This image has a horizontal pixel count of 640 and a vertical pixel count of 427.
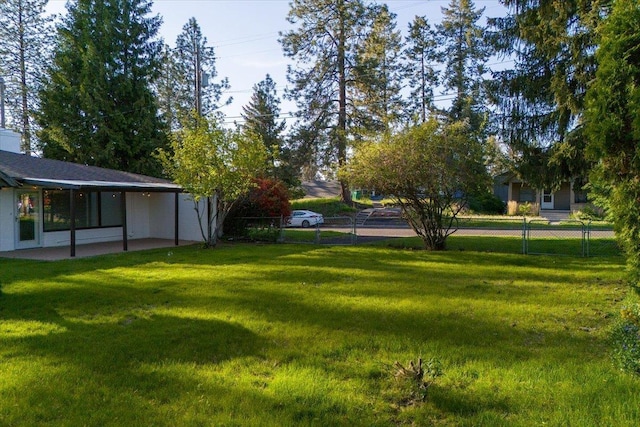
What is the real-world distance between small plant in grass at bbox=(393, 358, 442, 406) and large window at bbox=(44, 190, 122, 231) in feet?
43.8

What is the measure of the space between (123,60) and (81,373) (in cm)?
2437

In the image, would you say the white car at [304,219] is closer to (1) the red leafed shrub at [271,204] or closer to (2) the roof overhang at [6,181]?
(1) the red leafed shrub at [271,204]

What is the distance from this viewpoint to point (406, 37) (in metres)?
34.7

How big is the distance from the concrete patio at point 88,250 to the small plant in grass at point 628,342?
1159 centimetres

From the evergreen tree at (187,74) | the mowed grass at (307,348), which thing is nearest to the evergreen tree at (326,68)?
the evergreen tree at (187,74)

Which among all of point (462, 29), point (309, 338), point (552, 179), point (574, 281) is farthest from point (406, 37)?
point (309, 338)

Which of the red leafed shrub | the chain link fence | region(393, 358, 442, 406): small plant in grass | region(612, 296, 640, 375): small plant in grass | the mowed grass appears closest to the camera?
the mowed grass

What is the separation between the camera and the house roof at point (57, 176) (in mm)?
11662

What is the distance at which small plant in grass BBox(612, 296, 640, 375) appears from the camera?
141 inches

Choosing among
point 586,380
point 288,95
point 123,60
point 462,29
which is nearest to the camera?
point 586,380

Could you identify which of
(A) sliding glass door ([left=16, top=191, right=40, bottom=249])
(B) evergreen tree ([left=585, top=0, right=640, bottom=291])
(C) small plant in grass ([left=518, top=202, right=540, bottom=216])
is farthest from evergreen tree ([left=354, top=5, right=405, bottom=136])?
(B) evergreen tree ([left=585, top=0, right=640, bottom=291])

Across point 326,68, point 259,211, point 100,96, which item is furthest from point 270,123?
point 259,211

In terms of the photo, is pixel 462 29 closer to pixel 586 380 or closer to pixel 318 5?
pixel 318 5

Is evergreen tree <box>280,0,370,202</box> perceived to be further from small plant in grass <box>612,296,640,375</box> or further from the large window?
small plant in grass <box>612,296,640,375</box>
